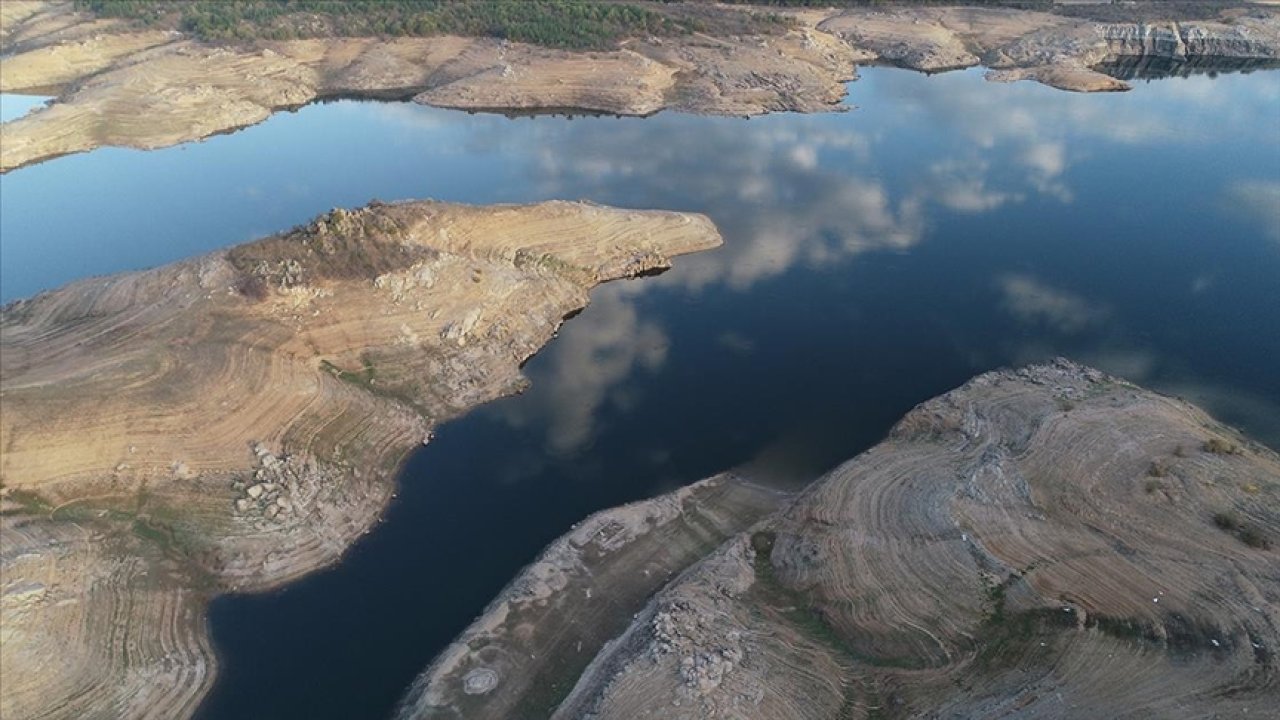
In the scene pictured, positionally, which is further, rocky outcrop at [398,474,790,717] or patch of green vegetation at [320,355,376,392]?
patch of green vegetation at [320,355,376,392]

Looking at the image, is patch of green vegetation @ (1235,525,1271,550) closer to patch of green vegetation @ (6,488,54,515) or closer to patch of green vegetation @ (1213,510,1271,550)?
patch of green vegetation @ (1213,510,1271,550)

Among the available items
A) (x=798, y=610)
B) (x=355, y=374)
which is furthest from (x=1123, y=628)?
(x=355, y=374)

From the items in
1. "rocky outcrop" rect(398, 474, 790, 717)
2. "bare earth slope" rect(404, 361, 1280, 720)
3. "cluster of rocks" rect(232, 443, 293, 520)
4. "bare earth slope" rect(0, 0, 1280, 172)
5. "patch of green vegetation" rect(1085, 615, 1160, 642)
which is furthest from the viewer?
"bare earth slope" rect(0, 0, 1280, 172)

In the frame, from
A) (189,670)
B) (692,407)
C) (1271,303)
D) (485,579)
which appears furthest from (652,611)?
(1271,303)

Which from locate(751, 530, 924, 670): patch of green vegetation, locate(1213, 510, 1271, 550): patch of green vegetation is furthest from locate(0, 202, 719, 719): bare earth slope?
locate(1213, 510, 1271, 550): patch of green vegetation

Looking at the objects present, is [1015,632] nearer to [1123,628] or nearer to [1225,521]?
→ [1123,628]
